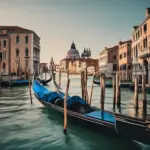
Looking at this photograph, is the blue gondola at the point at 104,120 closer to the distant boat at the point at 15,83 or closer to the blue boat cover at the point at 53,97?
the blue boat cover at the point at 53,97

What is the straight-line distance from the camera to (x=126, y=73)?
98.9ft

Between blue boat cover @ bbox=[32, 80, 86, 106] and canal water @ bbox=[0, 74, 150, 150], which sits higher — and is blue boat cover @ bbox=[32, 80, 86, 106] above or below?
above

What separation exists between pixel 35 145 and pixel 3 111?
4.60m

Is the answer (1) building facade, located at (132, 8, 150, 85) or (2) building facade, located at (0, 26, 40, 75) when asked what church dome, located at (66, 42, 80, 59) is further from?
(1) building facade, located at (132, 8, 150, 85)

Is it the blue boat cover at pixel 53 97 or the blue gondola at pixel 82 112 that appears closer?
the blue gondola at pixel 82 112

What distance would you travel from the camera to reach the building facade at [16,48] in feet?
109

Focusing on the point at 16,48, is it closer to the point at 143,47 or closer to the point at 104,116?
the point at 143,47

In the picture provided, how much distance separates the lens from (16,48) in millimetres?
33781

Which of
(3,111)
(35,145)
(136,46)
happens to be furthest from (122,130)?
(136,46)

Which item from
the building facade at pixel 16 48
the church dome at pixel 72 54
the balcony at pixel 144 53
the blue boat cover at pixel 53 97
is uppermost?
the church dome at pixel 72 54

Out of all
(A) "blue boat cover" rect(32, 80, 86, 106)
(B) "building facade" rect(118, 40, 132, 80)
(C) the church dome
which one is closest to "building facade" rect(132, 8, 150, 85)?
(B) "building facade" rect(118, 40, 132, 80)

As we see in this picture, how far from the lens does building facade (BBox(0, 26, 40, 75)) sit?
33312mm

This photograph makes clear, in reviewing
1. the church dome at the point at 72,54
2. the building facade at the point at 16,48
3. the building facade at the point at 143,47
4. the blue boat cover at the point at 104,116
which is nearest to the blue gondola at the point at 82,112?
the blue boat cover at the point at 104,116

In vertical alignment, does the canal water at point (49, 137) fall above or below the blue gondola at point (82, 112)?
below
